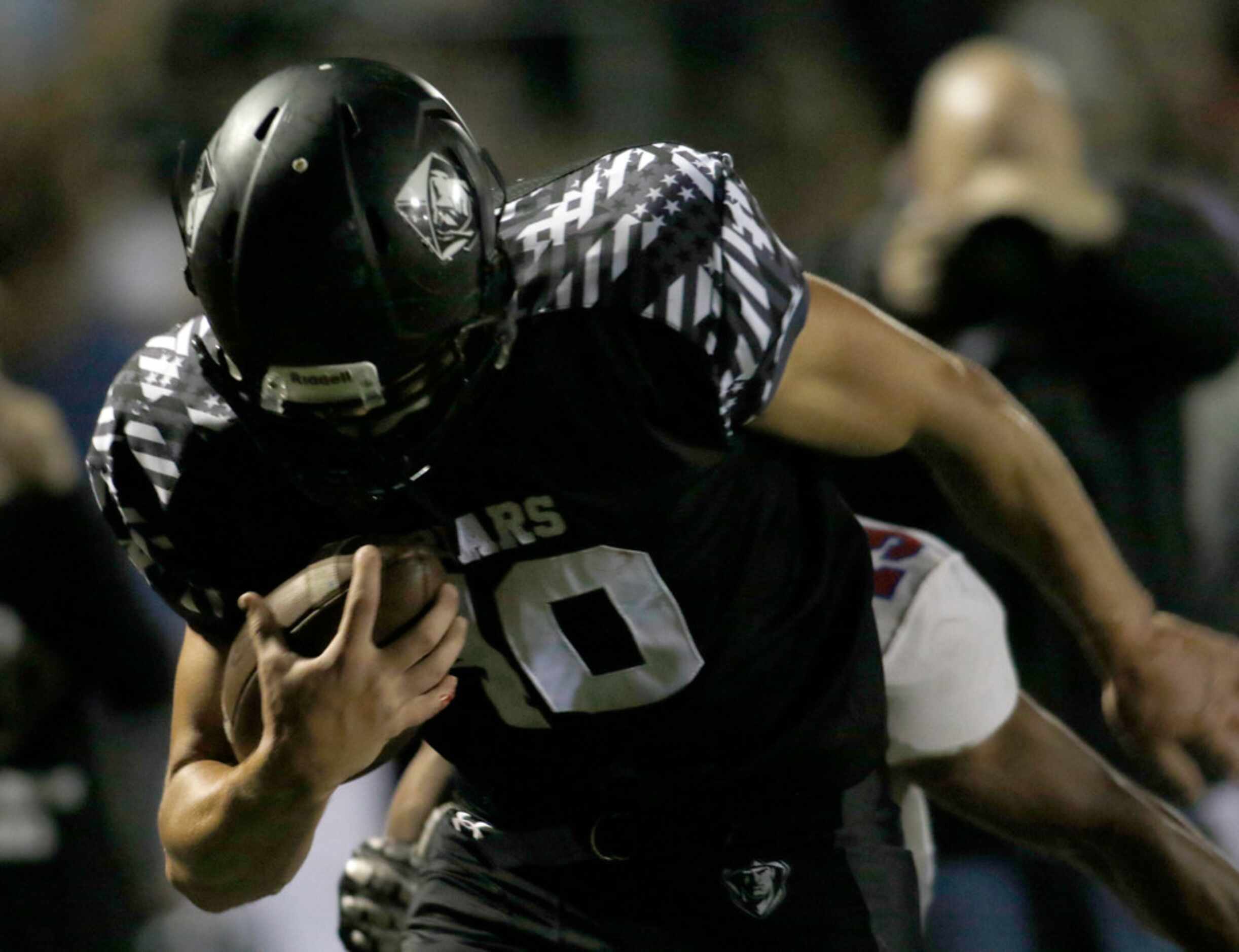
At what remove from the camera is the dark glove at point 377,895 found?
8.05ft

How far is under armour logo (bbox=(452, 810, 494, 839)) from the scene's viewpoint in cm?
222

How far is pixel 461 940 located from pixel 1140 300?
6.26 ft

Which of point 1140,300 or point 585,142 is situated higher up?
point 1140,300

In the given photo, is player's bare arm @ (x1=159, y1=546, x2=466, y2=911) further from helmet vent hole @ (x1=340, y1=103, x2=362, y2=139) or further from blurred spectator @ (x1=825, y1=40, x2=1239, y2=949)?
blurred spectator @ (x1=825, y1=40, x2=1239, y2=949)

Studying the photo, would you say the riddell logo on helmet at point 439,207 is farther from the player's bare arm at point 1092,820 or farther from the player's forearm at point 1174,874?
the player's forearm at point 1174,874

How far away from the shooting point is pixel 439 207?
1864mm

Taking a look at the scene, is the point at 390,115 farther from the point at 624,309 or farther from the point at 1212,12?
the point at 1212,12

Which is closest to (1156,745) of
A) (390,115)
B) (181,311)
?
(390,115)

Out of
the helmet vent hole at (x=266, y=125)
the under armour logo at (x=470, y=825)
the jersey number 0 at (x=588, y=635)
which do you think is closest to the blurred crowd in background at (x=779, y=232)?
the helmet vent hole at (x=266, y=125)

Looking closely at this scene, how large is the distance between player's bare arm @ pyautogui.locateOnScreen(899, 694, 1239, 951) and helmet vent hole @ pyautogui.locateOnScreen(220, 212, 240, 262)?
45.7 inches

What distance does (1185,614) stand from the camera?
368cm

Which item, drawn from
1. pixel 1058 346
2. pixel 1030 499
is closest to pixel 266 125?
pixel 1030 499

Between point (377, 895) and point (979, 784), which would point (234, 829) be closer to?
point (377, 895)

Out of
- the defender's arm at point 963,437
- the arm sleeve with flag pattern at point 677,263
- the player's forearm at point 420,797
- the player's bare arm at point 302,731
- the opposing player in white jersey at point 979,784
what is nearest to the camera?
the player's bare arm at point 302,731
